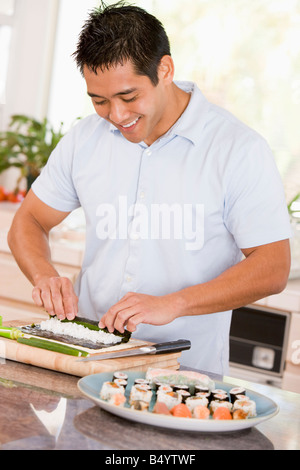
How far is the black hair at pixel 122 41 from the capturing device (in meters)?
1.51

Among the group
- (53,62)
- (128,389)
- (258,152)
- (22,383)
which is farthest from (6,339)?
(53,62)

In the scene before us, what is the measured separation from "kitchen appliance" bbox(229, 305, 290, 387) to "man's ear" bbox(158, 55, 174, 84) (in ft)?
4.49

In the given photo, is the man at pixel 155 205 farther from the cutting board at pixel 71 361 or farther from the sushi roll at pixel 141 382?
the sushi roll at pixel 141 382

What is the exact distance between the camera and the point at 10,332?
1.46 meters

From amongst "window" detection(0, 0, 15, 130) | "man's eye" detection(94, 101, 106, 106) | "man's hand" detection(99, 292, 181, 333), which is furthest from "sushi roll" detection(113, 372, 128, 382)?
"window" detection(0, 0, 15, 130)

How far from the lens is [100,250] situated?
1843 mm

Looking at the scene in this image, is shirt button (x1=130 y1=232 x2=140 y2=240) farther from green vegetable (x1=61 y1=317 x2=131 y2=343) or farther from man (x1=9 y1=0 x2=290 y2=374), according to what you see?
green vegetable (x1=61 y1=317 x2=131 y2=343)

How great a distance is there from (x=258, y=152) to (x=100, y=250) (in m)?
0.50

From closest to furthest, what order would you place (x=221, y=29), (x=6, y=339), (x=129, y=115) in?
(x=6, y=339) < (x=129, y=115) < (x=221, y=29)

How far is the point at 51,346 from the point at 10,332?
0.13m

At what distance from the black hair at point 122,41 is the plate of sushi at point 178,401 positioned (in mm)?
689

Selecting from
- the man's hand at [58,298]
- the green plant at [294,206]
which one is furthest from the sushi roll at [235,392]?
the green plant at [294,206]

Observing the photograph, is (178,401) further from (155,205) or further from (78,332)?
(155,205)
